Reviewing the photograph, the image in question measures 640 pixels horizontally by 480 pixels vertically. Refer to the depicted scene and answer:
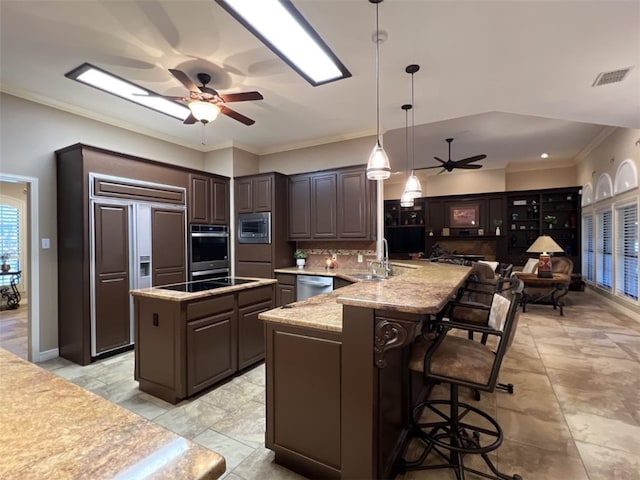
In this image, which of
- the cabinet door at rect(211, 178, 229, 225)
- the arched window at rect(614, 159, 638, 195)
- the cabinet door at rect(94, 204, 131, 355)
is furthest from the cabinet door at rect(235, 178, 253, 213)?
the arched window at rect(614, 159, 638, 195)

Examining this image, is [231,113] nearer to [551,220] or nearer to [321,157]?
[321,157]

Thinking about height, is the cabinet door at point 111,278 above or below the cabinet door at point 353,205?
below

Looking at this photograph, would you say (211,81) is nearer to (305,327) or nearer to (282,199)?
(282,199)

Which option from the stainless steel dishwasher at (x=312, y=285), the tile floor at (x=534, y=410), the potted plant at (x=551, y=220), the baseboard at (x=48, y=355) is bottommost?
the tile floor at (x=534, y=410)

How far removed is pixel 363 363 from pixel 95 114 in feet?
14.5

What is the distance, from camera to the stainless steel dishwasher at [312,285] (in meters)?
4.30

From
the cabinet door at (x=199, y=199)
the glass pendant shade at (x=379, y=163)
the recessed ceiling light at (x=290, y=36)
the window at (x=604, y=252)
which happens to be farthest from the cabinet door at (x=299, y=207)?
the window at (x=604, y=252)

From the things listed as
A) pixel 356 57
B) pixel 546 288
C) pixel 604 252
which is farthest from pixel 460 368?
pixel 604 252

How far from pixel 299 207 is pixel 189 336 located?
288 cm

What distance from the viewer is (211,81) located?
3.21 metres

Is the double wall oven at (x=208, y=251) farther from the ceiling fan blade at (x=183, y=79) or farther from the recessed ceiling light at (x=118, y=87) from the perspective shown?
the ceiling fan blade at (x=183, y=79)

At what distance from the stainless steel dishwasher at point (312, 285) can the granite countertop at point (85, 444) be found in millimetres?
3522

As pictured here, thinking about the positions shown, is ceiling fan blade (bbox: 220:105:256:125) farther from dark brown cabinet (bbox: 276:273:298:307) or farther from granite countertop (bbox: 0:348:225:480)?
granite countertop (bbox: 0:348:225:480)

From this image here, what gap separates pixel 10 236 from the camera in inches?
245
